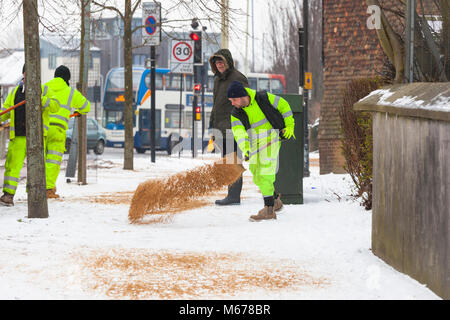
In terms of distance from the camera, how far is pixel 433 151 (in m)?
4.73

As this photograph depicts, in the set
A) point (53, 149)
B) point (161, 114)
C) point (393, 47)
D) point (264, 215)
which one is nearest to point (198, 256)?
point (264, 215)

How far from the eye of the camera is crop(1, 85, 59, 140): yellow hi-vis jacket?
31.9 feet

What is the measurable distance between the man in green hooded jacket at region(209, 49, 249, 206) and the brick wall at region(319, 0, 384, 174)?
6.60 m

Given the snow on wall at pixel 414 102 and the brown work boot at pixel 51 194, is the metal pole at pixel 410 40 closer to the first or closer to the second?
the snow on wall at pixel 414 102

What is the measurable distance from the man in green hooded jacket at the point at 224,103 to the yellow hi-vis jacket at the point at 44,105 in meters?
2.05

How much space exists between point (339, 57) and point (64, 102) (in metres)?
8.27

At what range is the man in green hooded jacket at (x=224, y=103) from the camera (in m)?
9.77

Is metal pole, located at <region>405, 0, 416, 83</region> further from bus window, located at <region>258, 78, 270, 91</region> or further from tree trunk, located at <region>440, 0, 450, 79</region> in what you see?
bus window, located at <region>258, 78, 270, 91</region>

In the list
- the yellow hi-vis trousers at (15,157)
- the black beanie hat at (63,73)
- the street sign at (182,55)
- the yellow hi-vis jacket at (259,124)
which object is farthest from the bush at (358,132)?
the street sign at (182,55)

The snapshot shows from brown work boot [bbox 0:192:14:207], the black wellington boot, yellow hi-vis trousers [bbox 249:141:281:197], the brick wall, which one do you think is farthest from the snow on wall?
the brick wall

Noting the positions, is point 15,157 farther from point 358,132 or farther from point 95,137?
point 95,137

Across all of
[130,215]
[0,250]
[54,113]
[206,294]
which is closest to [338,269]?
[206,294]
